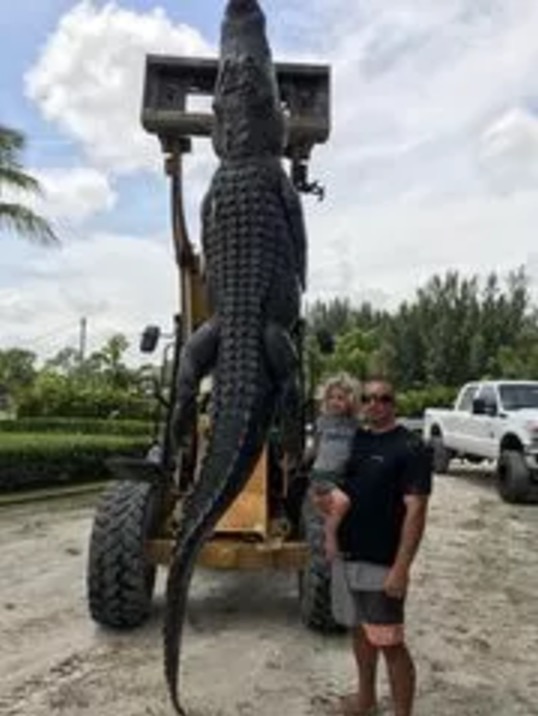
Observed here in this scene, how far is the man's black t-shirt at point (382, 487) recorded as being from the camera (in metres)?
6.03

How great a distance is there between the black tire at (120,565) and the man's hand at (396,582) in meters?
3.09

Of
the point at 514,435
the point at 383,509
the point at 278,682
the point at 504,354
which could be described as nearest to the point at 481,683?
the point at 278,682

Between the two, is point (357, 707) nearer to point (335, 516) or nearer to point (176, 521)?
point (335, 516)

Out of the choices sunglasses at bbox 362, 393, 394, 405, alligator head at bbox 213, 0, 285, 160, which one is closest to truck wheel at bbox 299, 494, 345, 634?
sunglasses at bbox 362, 393, 394, 405

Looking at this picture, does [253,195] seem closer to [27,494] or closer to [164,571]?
[164,571]

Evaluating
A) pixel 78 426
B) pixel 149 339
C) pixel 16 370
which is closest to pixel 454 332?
pixel 16 370

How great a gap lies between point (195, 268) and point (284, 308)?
372 cm

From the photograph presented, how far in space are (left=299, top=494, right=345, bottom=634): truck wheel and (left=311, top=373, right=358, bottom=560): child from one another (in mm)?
907

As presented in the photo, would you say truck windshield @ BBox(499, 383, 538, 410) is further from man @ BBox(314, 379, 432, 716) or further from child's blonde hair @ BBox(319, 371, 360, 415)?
man @ BBox(314, 379, 432, 716)

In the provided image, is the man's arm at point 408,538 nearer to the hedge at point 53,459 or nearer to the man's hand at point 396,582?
the man's hand at point 396,582

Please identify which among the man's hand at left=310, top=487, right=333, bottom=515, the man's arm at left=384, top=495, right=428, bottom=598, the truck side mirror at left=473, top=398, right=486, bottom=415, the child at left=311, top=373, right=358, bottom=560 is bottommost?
the man's arm at left=384, top=495, right=428, bottom=598

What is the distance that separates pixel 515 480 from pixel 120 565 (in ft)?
37.5

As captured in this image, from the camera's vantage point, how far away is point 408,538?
19.6ft

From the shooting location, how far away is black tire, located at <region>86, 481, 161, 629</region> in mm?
8836
